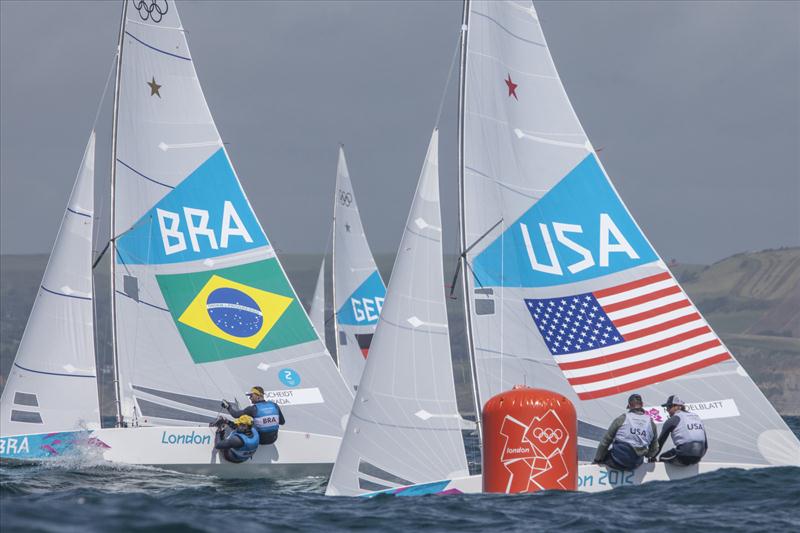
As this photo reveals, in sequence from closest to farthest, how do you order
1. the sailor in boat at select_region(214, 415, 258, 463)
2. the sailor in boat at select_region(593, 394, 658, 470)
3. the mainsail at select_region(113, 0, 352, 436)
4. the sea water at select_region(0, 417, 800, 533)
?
the sea water at select_region(0, 417, 800, 533) → the sailor in boat at select_region(593, 394, 658, 470) → the sailor in boat at select_region(214, 415, 258, 463) → the mainsail at select_region(113, 0, 352, 436)

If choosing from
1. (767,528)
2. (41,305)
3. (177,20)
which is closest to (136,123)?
(177,20)

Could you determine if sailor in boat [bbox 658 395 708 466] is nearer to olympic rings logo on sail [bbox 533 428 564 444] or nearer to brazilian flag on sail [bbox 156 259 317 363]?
olympic rings logo on sail [bbox 533 428 564 444]

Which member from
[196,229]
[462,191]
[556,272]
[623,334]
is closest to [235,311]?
[196,229]

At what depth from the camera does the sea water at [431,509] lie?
39.0ft

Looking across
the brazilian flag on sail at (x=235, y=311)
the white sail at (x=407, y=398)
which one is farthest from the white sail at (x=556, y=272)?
the brazilian flag on sail at (x=235, y=311)

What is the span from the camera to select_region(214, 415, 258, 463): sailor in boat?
21.8 m

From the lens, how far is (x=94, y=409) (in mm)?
22516

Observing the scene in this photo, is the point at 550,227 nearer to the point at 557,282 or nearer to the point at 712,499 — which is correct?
the point at 557,282

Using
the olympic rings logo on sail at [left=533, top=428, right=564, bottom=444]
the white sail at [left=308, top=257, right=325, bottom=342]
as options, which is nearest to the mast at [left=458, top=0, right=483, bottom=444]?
the olympic rings logo on sail at [left=533, top=428, right=564, bottom=444]

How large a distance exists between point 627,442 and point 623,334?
8.18 ft

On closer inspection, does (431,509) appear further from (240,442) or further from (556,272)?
(240,442)

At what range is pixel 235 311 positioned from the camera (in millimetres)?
24547

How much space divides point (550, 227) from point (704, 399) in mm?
3199

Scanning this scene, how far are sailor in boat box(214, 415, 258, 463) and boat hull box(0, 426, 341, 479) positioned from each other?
0.20m
